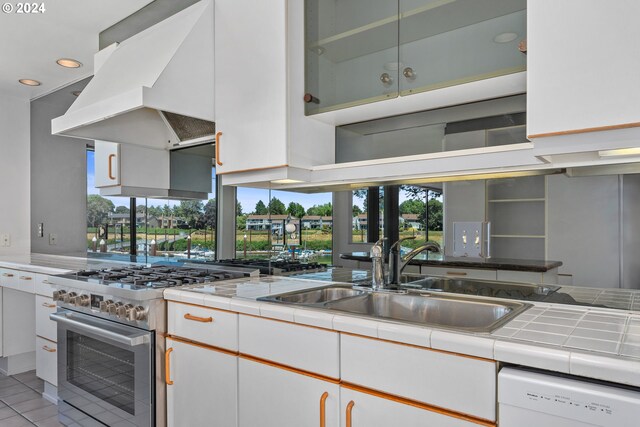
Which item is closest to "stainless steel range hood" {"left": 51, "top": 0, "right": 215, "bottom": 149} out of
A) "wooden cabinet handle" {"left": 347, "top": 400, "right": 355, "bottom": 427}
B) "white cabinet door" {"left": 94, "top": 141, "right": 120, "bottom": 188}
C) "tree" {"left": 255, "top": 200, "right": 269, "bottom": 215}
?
"white cabinet door" {"left": 94, "top": 141, "right": 120, "bottom": 188}

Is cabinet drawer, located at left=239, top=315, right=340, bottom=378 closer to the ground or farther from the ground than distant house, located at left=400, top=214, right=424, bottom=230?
closer to the ground

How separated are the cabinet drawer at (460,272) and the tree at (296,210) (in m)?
0.72

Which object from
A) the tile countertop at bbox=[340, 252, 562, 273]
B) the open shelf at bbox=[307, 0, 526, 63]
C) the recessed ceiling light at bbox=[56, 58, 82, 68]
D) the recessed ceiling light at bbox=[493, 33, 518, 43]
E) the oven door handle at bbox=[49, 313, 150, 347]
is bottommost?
the oven door handle at bbox=[49, 313, 150, 347]

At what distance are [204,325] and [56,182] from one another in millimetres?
3335

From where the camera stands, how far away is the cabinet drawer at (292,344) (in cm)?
143

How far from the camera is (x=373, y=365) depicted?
133 cm

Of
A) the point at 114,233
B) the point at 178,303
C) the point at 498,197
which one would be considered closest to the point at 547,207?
the point at 498,197

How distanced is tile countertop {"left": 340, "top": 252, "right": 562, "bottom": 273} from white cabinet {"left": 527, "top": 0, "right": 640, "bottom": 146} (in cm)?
59

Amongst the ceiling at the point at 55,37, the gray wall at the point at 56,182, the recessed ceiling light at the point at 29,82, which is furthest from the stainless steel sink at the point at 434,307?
the recessed ceiling light at the point at 29,82

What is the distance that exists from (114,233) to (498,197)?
9.62 ft

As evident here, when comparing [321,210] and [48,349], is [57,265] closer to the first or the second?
[48,349]

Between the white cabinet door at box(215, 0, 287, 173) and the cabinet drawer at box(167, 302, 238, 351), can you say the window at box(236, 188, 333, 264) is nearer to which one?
the white cabinet door at box(215, 0, 287, 173)

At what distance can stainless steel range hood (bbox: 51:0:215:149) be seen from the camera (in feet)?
7.11

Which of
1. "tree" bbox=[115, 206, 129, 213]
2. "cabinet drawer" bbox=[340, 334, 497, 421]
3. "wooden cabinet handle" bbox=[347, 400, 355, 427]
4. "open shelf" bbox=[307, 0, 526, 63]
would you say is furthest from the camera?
"tree" bbox=[115, 206, 129, 213]
